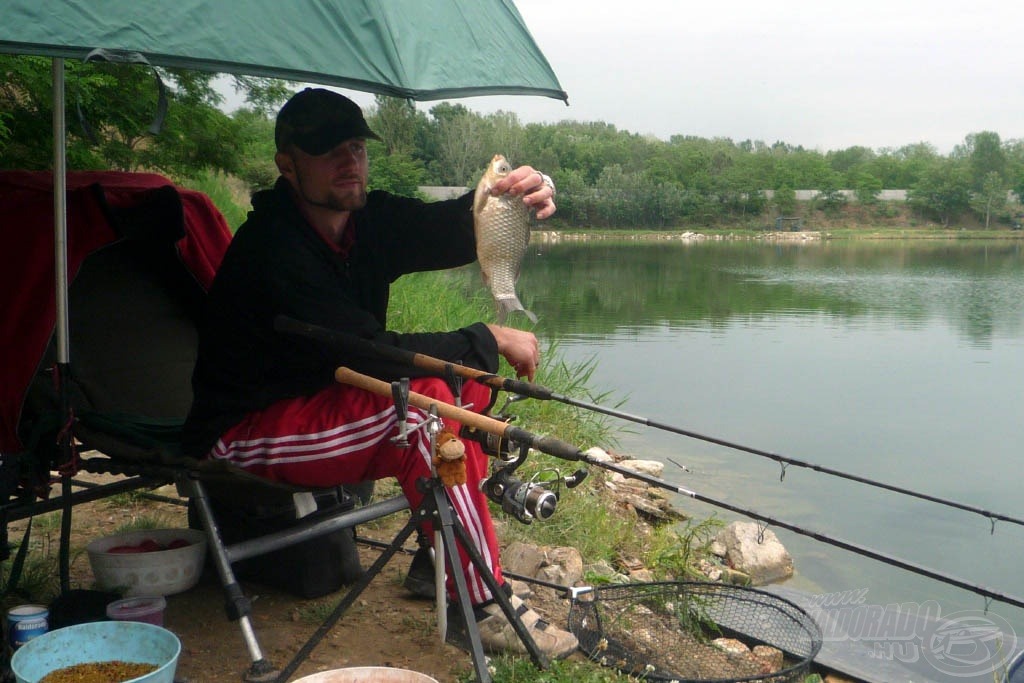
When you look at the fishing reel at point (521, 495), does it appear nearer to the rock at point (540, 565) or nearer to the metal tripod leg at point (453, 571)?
the metal tripod leg at point (453, 571)

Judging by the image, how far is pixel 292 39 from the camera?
210cm

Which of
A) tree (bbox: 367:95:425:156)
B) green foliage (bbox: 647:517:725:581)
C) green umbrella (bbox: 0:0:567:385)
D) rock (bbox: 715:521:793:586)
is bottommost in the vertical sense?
rock (bbox: 715:521:793:586)

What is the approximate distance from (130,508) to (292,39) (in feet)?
8.09

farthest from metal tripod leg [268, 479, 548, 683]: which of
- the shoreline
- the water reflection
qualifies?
the shoreline

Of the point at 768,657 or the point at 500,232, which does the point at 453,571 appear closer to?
the point at 500,232

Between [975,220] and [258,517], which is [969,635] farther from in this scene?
[975,220]

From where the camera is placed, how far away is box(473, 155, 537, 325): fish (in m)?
2.43

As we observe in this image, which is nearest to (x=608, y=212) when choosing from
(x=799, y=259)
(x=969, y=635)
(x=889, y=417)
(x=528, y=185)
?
(x=799, y=259)

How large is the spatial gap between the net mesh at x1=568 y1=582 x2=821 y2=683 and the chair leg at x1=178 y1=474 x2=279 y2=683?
0.90m

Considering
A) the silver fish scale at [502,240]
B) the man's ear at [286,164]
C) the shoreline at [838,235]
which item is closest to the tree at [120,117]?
the man's ear at [286,164]

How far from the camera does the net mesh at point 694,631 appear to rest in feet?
9.55

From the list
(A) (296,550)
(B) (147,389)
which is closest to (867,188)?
(B) (147,389)

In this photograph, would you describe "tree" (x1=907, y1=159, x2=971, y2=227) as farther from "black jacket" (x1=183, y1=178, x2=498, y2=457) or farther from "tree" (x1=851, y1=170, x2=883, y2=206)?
"black jacket" (x1=183, y1=178, x2=498, y2=457)

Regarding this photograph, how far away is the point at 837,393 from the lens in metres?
10.4
